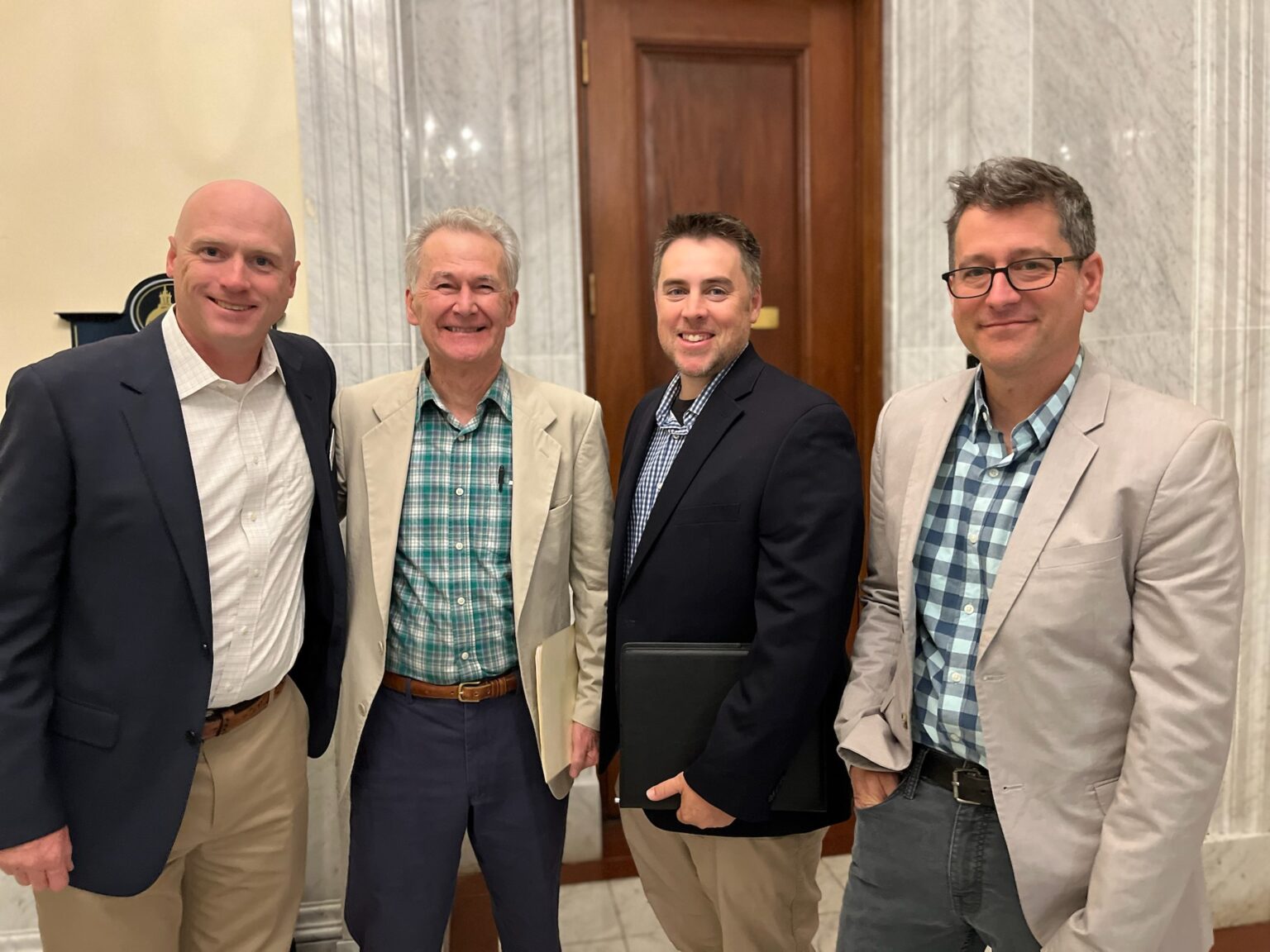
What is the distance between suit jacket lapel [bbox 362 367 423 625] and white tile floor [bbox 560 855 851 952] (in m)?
1.32

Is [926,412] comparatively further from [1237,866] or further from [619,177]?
[1237,866]

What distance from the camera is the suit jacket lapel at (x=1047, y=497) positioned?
1244 millimetres

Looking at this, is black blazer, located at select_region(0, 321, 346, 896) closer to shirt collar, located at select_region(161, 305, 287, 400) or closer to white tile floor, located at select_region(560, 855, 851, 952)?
shirt collar, located at select_region(161, 305, 287, 400)

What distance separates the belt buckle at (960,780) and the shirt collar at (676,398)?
2.50ft

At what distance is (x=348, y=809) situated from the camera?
2.28 meters

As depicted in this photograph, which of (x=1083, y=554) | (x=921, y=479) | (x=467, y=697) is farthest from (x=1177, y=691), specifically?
(x=467, y=697)

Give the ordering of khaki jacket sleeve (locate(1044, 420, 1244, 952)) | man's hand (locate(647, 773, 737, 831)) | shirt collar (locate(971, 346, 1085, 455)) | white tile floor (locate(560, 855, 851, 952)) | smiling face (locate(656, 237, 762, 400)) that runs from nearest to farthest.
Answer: khaki jacket sleeve (locate(1044, 420, 1244, 952)) → shirt collar (locate(971, 346, 1085, 455)) → man's hand (locate(647, 773, 737, 831)) → smiling face (locate(656, 237, 762, 400)) → white tile floor (locate(560, 855, 851, 952))

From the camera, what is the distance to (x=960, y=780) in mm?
1350

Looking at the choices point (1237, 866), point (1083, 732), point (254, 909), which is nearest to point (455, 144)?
point (254, 909)

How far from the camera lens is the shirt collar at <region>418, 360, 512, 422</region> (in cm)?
183

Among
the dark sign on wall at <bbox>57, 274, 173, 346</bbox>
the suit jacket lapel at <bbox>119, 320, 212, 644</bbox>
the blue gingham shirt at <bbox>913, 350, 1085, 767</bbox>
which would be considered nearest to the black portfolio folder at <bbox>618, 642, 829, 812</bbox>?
the blue gingham shirt at <bbox>913, 350, 1085, 767</bbox>

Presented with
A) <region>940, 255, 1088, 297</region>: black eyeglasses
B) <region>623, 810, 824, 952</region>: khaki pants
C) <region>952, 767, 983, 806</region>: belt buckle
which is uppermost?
<region>940, 255, 1088, 297</region>: black eyeglasses

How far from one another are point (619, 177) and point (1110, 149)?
1.43m

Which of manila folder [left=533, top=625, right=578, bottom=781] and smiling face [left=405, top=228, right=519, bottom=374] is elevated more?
smiling face [left=405, top=228, right=519, bottom=374]
